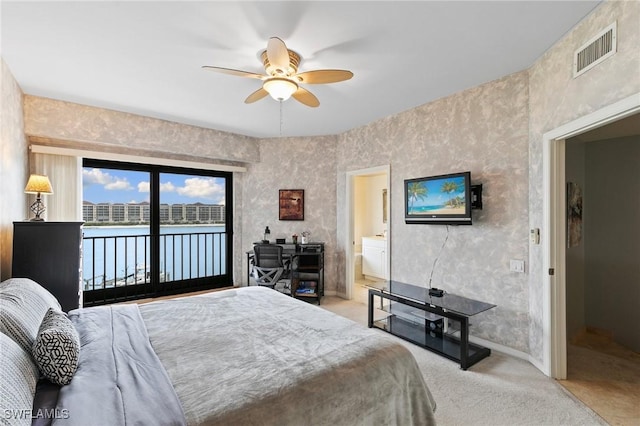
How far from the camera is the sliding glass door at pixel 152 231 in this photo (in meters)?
4.07

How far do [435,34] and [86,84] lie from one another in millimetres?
3346

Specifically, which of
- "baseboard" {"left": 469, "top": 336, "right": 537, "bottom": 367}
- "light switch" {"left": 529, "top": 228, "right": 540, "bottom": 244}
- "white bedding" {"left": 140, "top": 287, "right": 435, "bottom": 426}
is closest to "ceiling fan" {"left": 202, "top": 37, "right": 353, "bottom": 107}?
"white bedding" {"left": 140, "top": 287, "right": 435, "bottom": 426}

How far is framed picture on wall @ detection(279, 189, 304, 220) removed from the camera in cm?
492

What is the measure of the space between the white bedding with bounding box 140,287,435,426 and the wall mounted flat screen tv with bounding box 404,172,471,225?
1.80 metres

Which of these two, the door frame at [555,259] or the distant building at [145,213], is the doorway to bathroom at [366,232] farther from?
the door frame at [555,259]

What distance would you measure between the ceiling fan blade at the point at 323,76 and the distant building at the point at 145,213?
337 centimetres

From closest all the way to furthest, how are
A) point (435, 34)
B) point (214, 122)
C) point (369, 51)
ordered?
point (435, 34), point (369, 51), point (214, 122)

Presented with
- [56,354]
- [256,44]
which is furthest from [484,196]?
[56,354]

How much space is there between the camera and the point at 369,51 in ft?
7.70

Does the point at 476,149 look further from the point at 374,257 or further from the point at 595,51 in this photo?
the point at 374,257

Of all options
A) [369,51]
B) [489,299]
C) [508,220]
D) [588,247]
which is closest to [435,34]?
[369,51]

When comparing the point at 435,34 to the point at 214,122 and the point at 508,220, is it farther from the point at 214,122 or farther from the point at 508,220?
the point at 214,122

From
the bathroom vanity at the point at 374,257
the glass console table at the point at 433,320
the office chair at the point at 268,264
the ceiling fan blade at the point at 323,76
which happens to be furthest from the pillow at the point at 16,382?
the bathroom vanity at the point at 374,257

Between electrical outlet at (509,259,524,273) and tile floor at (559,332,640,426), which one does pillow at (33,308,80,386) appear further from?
electrical outlet at (509,259,524,273)
